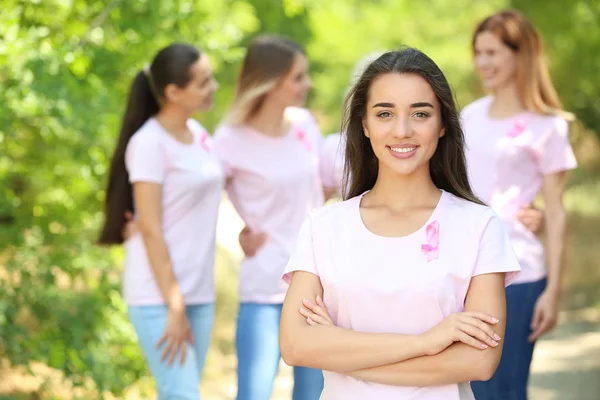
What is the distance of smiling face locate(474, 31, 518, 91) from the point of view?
499 centimetres

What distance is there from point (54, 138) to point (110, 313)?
115 cm

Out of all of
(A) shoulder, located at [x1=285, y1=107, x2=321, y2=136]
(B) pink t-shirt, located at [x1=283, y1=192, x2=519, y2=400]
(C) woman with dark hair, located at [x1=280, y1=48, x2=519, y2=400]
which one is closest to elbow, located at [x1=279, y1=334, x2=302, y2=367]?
(C) woman with dark hair, located at [x1=280, y1=48, x2=519, y2=400]

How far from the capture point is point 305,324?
3.08 m

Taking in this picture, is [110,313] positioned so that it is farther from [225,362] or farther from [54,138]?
[225,362]

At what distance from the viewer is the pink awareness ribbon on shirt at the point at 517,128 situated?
4906 millimetres

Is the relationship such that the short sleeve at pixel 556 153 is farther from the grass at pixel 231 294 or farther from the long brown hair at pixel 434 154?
the grass at pixel 231 294

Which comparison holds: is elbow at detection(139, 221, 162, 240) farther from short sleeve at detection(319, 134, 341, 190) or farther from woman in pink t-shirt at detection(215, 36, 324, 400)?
short sleeve at detection(319, 134, 341, 190)

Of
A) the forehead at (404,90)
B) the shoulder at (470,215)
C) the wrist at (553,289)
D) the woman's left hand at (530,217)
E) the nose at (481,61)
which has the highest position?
the nose at (481,61)

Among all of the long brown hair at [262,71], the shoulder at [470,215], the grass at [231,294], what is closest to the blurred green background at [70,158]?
the grass at [231,294]

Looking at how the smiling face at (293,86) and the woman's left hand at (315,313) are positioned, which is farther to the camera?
the smiling face at (293,86)

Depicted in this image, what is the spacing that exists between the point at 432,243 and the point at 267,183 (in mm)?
1937

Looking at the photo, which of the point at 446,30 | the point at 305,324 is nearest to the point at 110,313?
the point at 305,324

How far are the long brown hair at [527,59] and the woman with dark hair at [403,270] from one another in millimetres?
1834

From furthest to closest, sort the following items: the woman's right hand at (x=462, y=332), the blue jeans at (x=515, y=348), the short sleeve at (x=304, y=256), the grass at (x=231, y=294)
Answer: the grass at (x=231, y=294)
the blue jeans at (x=515, y=348)
the short sleeve at (x=304, y=256)
the woman's right hand at (x=462, y=332)
